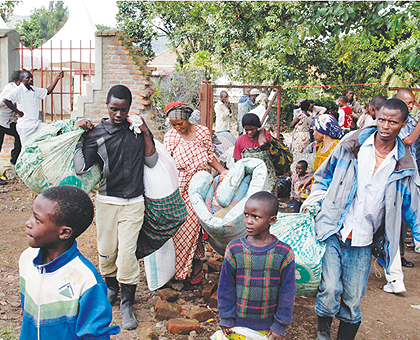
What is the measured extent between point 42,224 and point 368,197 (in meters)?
2.16

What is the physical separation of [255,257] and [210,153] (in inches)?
93.1

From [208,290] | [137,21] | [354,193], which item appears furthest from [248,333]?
[137,21]

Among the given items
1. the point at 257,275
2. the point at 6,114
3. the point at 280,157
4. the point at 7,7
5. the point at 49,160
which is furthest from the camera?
the point at 7,7

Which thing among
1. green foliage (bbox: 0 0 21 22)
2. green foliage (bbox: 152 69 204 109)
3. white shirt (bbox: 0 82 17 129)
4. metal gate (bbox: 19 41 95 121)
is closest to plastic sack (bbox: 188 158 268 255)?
green foliage (bbox: 152 69 204 109)

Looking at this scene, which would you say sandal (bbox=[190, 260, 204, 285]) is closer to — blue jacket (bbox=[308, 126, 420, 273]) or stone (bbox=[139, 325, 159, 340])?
stone (bbox=[139, 325, 159, 340])

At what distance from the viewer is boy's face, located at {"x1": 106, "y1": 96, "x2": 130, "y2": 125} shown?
3299mm

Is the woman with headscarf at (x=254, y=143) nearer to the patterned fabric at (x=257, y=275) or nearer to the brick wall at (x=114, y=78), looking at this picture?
the patterned fabric at (x=257, y=275)

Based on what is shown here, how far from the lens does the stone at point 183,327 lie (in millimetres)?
3438

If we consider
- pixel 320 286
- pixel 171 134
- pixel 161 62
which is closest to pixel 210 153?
pixel 171 134

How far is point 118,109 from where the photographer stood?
10.9ft

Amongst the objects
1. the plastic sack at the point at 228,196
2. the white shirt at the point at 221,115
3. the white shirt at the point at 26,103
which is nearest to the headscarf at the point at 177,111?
the plastic sack at the point at 228,196

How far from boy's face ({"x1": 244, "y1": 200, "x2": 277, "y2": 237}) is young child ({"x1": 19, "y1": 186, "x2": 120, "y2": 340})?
977 mm

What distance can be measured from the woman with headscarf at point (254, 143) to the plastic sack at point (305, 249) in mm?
1816

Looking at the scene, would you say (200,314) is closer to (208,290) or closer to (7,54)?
(208,290)
